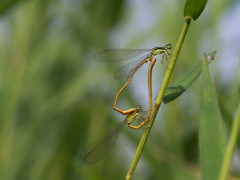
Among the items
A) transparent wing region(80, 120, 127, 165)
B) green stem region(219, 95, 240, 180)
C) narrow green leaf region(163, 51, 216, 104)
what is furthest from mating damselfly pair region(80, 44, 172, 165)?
green stem region(219, 95, 240, 180)

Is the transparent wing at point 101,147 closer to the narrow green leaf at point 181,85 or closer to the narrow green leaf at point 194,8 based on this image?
the narrow green leaf at point 181,85

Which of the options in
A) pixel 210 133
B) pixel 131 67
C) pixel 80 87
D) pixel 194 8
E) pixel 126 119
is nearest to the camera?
pixel 194 8

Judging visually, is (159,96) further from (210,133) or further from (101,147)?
(101,147)

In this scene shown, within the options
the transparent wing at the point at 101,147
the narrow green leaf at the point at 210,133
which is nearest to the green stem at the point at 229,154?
the narrow green leaf at the point at 210,133

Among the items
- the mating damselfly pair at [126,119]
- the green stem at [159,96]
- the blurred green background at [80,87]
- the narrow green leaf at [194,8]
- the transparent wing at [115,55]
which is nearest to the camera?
the green stem at [159,96]

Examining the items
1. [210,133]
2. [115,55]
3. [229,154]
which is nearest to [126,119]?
[115,55]
